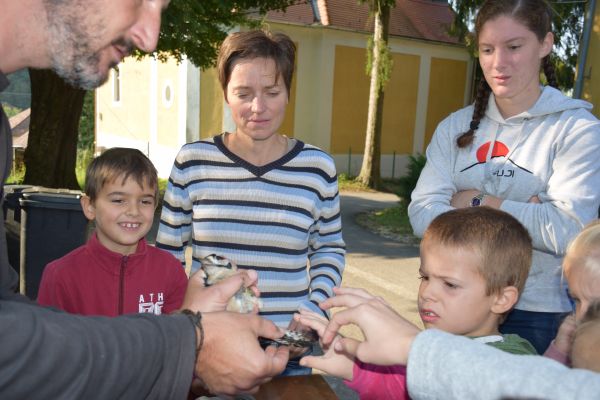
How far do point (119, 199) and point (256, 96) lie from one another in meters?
0.76

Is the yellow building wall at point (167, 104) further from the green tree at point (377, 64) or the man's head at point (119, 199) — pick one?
the man's head at point (119, 199)

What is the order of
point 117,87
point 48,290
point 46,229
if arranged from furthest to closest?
point 117,87 < point 46,229 < point 48,290

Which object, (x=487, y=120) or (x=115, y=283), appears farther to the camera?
(x=487, y=120)

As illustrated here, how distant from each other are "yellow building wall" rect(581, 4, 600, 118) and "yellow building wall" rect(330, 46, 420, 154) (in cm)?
993

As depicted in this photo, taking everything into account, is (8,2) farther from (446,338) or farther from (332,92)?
(332,92)

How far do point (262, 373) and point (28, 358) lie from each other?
650 mm

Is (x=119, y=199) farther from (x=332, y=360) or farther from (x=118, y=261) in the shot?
(x=332, y=360)

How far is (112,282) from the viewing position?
7.75 ft

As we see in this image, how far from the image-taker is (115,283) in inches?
93.0

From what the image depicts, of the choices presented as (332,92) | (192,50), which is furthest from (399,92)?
(192,50)

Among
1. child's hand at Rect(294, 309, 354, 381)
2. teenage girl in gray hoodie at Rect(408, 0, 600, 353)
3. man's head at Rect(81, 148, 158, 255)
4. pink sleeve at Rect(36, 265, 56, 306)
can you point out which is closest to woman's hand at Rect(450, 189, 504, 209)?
teenage girl in gray hoodie at Rect(408, 0, 600, 353)

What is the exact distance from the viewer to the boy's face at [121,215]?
245cm

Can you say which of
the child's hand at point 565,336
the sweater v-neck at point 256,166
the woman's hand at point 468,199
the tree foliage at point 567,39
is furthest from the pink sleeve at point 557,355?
the tree foliage at point 567,39

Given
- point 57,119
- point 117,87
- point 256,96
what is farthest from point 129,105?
point 256,96
